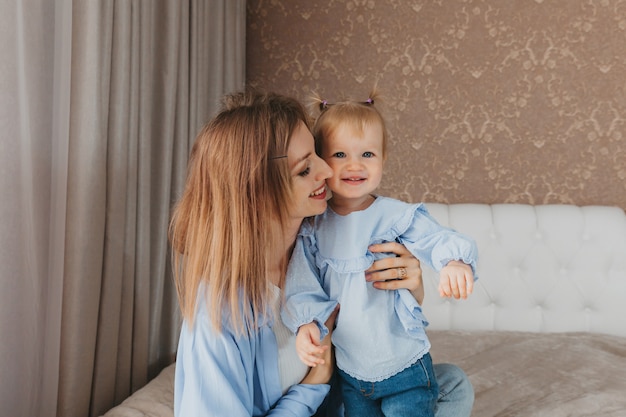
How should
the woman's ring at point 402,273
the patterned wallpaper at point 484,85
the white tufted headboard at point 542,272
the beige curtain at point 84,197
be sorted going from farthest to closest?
1. the patterned wallpaper at point 484,85
2. the white tufted headboard at point 542,272
3. the beige curtain at point 84,197
4. the woman's ring at point 402,273

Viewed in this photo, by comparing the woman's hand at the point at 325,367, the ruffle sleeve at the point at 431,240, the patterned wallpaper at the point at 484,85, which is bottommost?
the woman's hand at the point at 325,367

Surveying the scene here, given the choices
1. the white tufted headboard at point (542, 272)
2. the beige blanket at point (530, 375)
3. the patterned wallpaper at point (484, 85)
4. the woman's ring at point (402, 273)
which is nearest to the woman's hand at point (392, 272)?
the woman's ring at point (402, 273)

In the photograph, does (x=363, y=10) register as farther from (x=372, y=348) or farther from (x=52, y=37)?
(x=372, y=348)

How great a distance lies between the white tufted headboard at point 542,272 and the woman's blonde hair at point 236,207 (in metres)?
1.86

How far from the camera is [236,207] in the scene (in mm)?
1151

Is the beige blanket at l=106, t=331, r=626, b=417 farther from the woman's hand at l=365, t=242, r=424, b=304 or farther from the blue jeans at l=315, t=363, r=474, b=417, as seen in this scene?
the woman's hand at l=365, t=242, r=424, b=304

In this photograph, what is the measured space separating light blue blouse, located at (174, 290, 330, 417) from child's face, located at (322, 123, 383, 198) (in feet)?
1.25

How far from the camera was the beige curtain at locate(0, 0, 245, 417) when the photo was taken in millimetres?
1704

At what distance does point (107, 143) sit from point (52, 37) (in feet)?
1.39

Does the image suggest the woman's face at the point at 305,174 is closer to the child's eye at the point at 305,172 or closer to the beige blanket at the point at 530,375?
the child's eye at the point at 305,172

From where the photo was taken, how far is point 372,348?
1.31 meters

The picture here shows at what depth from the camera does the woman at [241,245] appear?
1.15m

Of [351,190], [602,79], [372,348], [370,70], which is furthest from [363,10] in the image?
[372,348]

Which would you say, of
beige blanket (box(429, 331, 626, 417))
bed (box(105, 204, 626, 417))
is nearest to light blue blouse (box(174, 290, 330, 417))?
beige blanket (box(429, 331, 626, 417))
